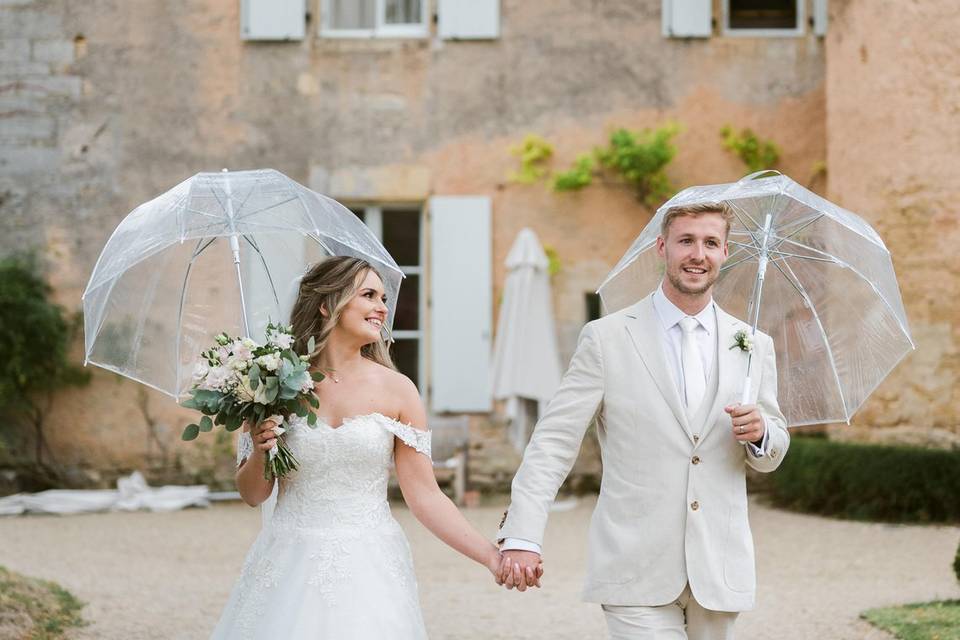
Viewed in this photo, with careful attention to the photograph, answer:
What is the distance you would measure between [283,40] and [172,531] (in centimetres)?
431

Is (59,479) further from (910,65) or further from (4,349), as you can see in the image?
(910,65)

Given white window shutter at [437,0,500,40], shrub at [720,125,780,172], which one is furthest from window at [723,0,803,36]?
white window shutter at [437,0,500,40]

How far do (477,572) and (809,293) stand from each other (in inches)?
170

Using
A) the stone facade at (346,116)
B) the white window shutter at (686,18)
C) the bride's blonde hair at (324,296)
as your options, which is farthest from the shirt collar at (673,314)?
the white window shutter at (686,18)

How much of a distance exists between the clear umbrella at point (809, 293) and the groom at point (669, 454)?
0.39 meters

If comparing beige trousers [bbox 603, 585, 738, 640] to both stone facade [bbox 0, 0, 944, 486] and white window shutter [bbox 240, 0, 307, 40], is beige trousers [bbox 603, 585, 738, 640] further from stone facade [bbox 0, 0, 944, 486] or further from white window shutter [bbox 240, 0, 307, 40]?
white window shutter [bbox 240, 0, 307, 40]

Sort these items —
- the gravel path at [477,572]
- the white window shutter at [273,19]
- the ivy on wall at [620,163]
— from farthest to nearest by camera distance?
the white window shutter at [273,19] → the ivy on wall at [620,163] → the gravel path at [477,572]

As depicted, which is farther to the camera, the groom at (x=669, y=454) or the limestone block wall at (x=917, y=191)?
the limestone block wall at (x=917, y=191)

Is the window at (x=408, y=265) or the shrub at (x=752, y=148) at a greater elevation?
the shrub at (x=752, y=148)

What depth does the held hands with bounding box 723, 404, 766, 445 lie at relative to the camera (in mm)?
3217

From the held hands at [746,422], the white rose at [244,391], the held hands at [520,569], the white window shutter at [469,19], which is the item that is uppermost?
the white window shutter at [469,19]

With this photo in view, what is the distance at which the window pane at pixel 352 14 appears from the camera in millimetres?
11766

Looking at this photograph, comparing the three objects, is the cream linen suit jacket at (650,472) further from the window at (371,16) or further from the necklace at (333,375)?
the window at (371,16)

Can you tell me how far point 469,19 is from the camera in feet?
37.8
